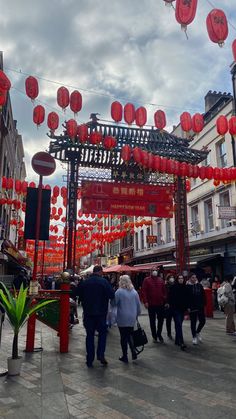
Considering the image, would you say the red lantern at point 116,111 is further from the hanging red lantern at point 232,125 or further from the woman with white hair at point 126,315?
the woman with white hair at point 126,315

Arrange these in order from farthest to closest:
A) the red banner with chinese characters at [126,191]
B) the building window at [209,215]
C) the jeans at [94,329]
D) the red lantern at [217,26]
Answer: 1. the building window at [209,215]
2. the red banner with chinese characters at [126,191]
3. the red lantern at [217,26]
4. the jeans at [94,329]

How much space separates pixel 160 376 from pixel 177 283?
10.9ft

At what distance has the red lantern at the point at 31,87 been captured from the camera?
10.4m

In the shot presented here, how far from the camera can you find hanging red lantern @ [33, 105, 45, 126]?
12.3 meters

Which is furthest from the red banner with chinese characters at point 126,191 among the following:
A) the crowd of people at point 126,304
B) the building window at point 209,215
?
the crowd of people at point 126,304

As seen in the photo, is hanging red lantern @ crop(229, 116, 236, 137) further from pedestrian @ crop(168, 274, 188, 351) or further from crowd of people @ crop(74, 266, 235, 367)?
pedestrian @ crop(168, 274, 188, 351)

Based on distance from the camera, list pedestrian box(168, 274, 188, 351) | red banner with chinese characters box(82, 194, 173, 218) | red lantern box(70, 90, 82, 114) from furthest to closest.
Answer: red banner with chinese characters box(82, 194, 173, 218) → red lantern box(70, 90, 82, 114) → pedestrian box(168, 274, 188, 351)

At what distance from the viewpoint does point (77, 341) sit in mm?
9266

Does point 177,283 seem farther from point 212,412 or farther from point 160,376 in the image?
point 212,412

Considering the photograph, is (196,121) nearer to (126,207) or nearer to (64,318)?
(126,207)

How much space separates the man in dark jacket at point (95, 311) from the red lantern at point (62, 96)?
703 cm

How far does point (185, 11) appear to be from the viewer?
6832mm

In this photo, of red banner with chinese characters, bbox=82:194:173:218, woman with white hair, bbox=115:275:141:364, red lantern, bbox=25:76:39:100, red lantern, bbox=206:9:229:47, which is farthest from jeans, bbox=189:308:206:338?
red banner with chinese characters, bbox=82:194:173:218

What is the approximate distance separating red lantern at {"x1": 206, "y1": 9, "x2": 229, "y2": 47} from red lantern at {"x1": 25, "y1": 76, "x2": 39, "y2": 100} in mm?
5424
